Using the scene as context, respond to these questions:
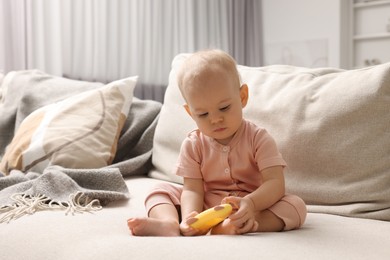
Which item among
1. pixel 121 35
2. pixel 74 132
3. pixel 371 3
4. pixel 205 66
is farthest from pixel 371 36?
pixel 205 66

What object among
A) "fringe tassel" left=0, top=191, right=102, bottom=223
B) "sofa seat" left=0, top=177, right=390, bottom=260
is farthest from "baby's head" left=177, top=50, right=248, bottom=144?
"fringe tassel" left=0, top=191, right=102, bottom=223

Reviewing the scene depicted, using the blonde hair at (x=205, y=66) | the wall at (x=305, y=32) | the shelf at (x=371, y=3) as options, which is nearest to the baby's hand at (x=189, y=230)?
the blonde hair at (x=205, y=66)

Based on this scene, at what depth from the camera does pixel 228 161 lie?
1288 millimetres

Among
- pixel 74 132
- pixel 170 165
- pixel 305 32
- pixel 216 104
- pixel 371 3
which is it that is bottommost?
pixel 170 165

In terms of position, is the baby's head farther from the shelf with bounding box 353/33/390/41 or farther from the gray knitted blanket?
the shelf with bounding box 353/33/390/41

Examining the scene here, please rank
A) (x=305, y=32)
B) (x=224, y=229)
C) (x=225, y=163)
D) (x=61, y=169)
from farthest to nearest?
1. (x=305, y=32)
2. (x=61, y=169)
3. (x=225, y=163)
4. (x=224, y=229)

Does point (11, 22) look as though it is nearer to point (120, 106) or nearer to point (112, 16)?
point (112, 16)

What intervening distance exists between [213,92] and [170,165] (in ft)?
1.99

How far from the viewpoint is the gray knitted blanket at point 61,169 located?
1.40 m

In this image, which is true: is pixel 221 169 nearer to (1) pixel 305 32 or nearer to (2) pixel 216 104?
(2) pixel 216 104

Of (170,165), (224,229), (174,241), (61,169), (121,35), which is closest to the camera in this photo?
(174,241)

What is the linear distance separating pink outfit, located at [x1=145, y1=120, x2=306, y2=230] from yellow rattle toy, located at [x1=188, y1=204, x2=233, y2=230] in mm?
163

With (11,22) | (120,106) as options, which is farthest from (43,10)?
(120,106)

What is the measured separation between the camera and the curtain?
291cm
